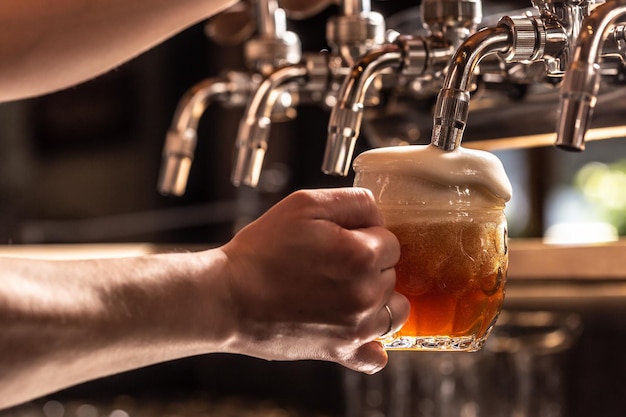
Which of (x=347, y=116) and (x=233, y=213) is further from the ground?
(x=347, y=116)

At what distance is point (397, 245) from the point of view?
2.48 feet

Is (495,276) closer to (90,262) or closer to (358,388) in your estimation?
(90,262)

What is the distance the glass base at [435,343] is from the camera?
0.78m

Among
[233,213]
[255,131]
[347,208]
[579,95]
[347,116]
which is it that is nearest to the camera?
[579,95]

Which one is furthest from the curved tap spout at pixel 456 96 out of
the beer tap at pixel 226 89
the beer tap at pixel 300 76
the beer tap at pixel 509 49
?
the beer tap at pixel 226 89

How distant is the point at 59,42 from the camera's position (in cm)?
126

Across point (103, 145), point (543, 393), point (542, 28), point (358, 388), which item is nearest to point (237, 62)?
point (103, 145)

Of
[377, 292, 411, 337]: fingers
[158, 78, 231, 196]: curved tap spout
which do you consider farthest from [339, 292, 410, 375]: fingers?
[158, 78, 231, 196]: curved tap spout

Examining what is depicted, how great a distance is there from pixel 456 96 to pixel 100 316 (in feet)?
0.97

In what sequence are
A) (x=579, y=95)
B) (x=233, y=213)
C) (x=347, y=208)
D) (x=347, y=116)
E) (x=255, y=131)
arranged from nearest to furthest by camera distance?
(x=579, y=95) → (x=347, y=208) → (x=347, y=116) → (x=255, y=131) → (x=233, y=213)

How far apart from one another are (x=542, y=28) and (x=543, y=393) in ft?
2.76

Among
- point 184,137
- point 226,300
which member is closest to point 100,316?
point 226,300

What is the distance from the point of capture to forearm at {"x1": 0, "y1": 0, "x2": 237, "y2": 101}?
4.04 feet

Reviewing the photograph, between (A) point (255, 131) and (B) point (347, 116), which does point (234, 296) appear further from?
(A) point (255, 131)
